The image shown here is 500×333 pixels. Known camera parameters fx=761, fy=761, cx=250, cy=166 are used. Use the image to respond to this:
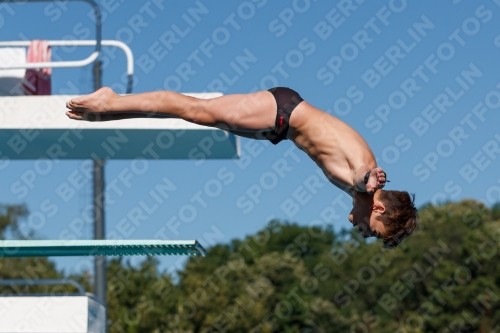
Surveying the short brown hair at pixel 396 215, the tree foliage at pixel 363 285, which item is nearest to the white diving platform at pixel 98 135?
the short brown hair at pixel 396 215

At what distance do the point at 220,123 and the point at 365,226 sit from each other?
1301 mm

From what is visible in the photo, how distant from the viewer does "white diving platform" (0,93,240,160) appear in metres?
8.98

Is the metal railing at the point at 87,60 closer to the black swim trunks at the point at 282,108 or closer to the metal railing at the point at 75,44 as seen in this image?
the metal railing at the point at 75,44

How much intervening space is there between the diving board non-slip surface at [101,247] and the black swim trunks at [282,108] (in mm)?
1035

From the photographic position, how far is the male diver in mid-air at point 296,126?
5312 mm

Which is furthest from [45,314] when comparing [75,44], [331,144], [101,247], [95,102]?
[331,144]

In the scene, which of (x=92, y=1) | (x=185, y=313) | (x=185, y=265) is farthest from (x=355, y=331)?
(x=92, y=1)

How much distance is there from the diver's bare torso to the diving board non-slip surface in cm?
117

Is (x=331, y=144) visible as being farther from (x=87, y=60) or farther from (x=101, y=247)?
(x=87, y=60)

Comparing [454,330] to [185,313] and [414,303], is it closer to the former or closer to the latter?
[414,303]

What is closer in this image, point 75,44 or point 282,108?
point 282,108

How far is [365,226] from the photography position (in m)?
5.40

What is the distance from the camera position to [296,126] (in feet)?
18.5

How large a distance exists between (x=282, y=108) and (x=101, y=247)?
1.95 m
